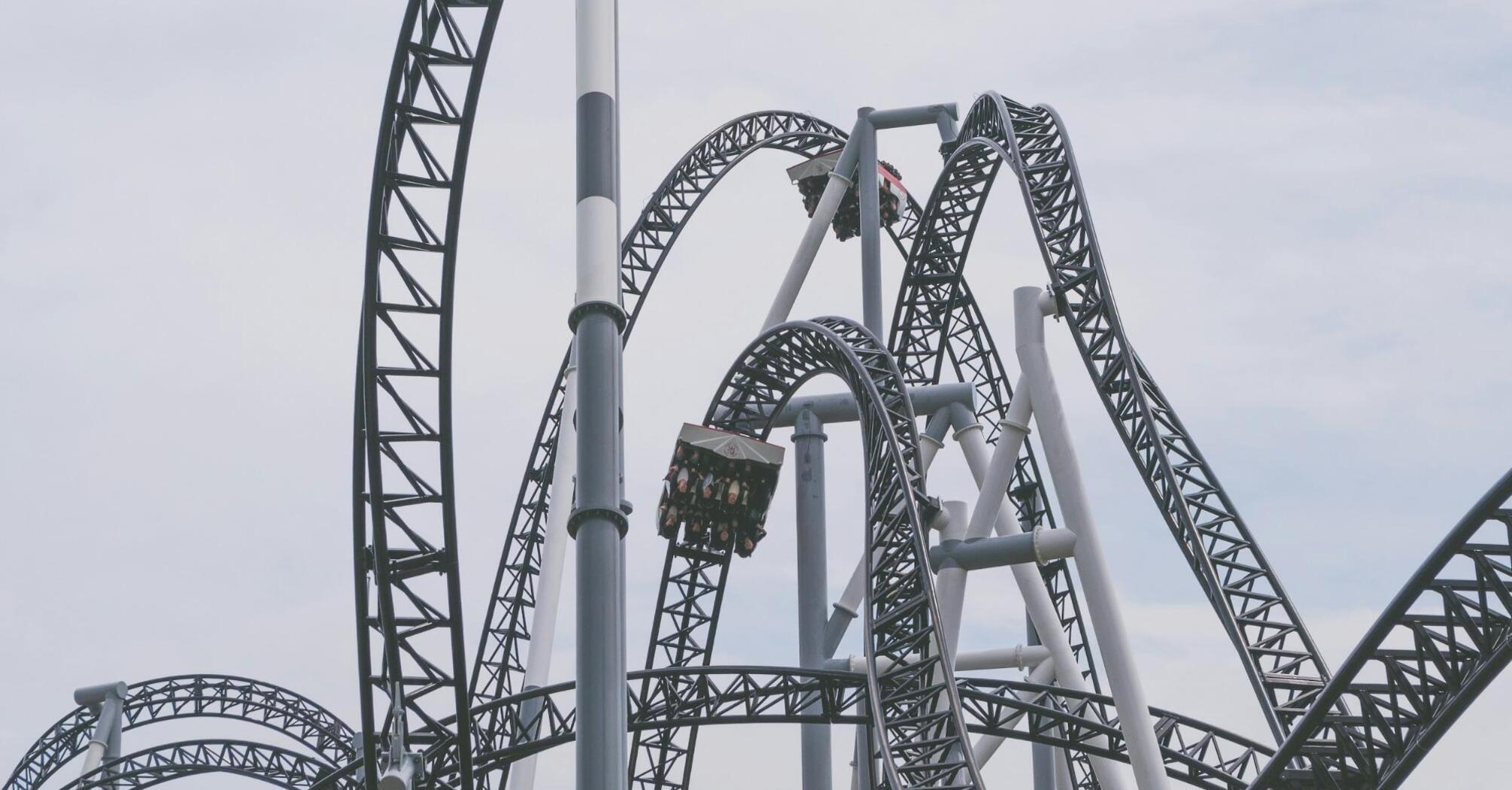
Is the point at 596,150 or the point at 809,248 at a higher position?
the point at 809,248

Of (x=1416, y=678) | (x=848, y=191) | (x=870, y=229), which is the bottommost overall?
(x=1416, y=678)

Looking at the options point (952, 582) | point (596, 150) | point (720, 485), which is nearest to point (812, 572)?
point (720, 485)

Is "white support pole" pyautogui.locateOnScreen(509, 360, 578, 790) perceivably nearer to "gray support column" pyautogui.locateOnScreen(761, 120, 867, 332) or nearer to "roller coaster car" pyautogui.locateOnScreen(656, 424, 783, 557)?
"roller coaster car" pyautogui.locateOnScreen(656, 424, 783, 557)

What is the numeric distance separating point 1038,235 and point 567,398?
604 centimetres

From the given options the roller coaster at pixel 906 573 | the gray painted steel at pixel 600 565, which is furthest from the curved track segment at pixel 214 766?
the gray painted steel at pixel 600 565

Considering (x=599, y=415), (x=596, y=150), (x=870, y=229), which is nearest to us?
(x=599, y=415)

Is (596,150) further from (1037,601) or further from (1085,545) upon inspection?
(1037,601)

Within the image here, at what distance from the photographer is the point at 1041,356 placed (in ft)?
48.0

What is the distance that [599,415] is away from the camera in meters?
8.90

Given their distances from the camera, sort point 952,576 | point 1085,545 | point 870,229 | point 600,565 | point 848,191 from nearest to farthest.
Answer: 1. point 600,565
2. point 1085,545
3. point 952,576
4. point 870,229
5. point 848,191

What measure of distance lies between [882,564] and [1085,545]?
191cm

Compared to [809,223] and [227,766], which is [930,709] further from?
[227,766]

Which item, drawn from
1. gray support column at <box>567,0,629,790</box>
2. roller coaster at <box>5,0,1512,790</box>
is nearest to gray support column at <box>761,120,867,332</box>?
roller coaster at <box>5,0,1512,790</box>

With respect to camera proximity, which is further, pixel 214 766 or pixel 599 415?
pixel 214 766
